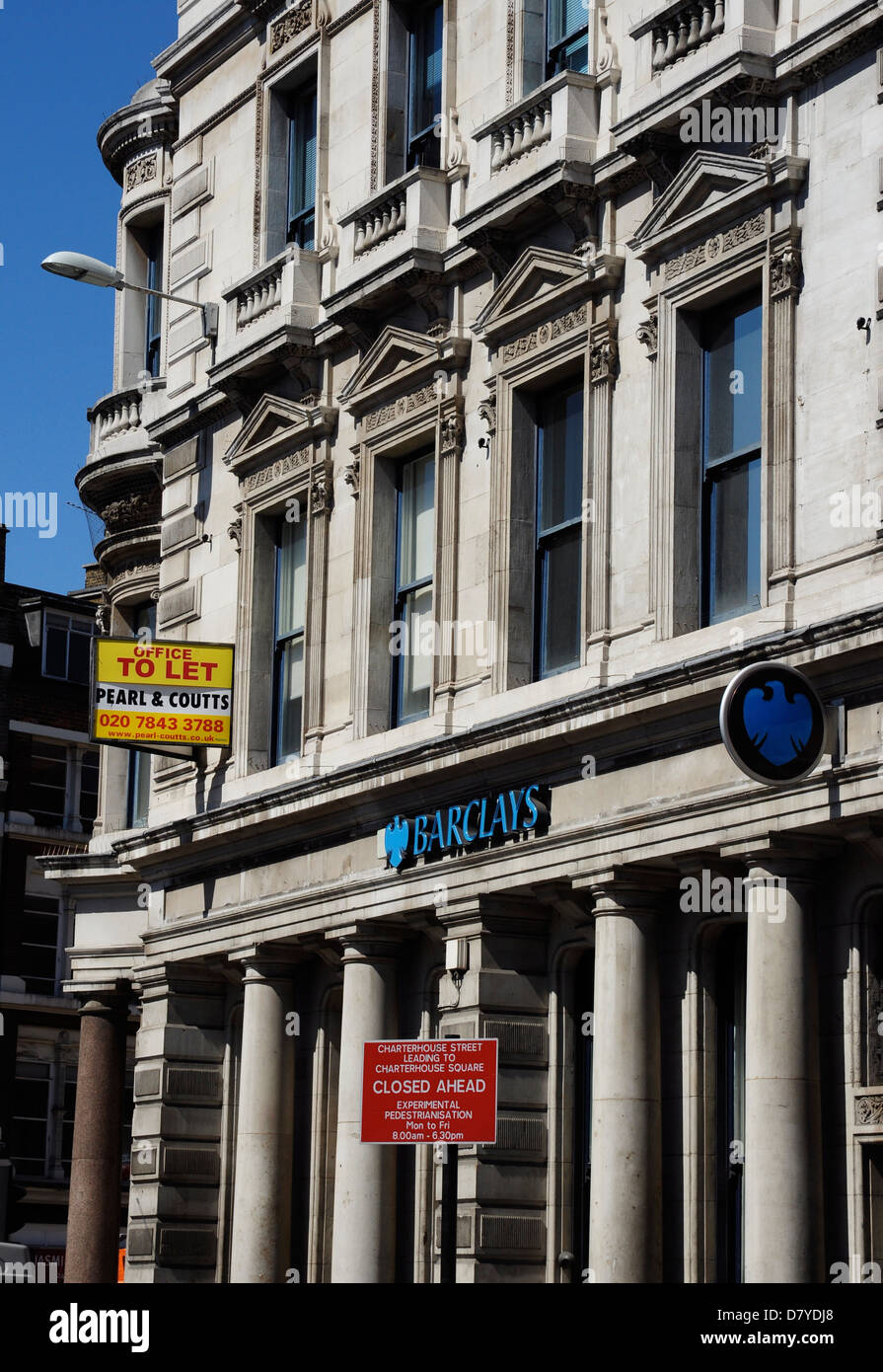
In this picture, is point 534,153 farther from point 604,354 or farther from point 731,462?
point 731,462

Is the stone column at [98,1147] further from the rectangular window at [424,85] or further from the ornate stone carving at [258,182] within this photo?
the rectangular window at [424,85]

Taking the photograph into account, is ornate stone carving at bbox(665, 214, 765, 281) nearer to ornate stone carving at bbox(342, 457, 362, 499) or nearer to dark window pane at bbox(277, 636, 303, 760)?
ornate stone carving at bbox(342, 457, 362, 499)

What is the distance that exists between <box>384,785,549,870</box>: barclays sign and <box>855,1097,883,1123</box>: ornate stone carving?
5040 mm

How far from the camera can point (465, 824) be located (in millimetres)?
24797

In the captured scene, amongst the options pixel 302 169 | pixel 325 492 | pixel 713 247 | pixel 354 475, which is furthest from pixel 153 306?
pixel 713 247

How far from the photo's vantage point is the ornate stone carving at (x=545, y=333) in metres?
24.5

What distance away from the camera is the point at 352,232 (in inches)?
1156

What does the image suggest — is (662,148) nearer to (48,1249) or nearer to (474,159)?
(474,159)

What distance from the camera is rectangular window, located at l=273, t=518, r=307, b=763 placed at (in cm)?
3030

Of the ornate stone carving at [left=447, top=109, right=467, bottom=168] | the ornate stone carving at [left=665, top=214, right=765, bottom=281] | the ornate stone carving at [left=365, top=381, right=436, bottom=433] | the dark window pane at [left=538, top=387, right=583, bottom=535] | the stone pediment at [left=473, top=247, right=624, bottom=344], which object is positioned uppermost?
the ornate stone carving at [left=447, top=109, right=467, bottom=168]

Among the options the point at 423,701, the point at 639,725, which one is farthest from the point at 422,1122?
the point at 423,701

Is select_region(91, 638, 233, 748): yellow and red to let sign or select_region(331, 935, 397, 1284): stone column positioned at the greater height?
select_region(91, 638, 233, 748): yellow and red to let sign

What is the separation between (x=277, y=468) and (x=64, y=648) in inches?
1270

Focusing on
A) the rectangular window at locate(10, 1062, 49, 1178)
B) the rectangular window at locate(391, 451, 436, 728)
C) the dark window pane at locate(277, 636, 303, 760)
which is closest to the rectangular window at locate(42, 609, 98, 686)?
the rectangular window at locate(10, 1062, 49, 1178)
